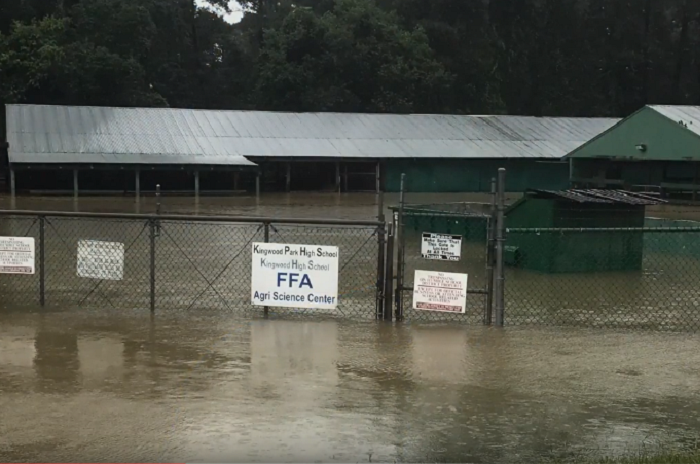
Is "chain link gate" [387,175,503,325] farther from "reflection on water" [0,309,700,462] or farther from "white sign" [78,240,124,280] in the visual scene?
"white sign" [78,240,124,280]

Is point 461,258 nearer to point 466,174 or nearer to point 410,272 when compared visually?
point 410,272

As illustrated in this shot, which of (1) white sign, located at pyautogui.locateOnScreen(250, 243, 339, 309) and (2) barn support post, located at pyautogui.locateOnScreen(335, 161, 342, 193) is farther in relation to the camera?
(2) barn support post, located at pyautogui.locateOnScreen(335, 161, 342, 193)

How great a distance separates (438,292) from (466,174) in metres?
40.4

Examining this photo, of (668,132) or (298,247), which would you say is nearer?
(298,247)

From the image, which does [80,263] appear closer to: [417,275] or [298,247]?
[298,247]

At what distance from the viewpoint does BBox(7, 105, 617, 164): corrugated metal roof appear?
145 ft

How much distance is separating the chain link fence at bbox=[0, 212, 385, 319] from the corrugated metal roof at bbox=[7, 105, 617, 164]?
70.0 ft

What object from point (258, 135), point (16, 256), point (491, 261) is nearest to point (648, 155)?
point (258, 135)

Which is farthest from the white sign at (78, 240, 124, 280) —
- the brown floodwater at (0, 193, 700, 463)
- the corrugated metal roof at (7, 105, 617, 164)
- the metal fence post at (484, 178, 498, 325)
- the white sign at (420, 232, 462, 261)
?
Answer: the corrugated metal roof at (7, 105, 617, 164)

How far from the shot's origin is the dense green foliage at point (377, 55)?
58125mm

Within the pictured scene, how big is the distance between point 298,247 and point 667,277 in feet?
30.0

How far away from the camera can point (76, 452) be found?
6.68 metres

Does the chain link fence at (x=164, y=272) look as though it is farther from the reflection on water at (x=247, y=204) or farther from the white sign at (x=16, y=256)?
the reflection on water at (x=247, y=204)

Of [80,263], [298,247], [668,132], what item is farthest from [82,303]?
[668,132]
